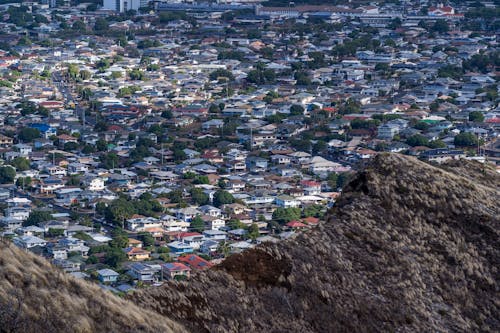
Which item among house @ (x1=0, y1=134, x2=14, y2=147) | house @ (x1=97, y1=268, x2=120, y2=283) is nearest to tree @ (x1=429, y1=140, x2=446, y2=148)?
house @ (x1=0, y1=134, x2=14, y2=147)

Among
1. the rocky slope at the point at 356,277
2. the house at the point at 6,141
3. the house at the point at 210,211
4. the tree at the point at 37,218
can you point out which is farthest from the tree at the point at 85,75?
the rocky slope at the point at 356,277

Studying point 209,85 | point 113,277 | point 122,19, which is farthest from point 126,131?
point 122,19

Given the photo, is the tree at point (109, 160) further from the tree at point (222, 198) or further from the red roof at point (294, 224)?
the red roof at point (294, 224)

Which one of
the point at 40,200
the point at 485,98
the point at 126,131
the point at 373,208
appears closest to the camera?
the point at 373,208

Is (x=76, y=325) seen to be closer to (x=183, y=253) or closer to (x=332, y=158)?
(x=183, y=253)

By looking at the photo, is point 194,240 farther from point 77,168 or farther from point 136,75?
point 136,75

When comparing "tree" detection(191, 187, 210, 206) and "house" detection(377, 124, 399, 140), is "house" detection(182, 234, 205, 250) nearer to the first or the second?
"tree" detection(191, 187, 210, 206)
